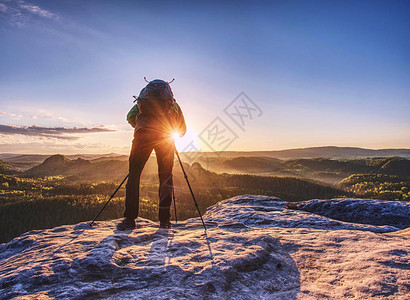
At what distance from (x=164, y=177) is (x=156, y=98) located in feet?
6.62

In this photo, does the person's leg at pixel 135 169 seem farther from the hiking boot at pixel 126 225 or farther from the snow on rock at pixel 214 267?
the snow on rock at pixel 214 267

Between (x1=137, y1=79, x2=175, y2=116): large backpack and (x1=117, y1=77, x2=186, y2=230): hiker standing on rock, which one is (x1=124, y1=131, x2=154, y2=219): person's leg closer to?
(x1=117, y1=77, x2=186, y2=230): hiker standing on rock

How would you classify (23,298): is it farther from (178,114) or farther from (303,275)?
(178,114)

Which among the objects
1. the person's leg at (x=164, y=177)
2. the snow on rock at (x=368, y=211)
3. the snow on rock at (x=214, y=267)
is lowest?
the snow on rock at (x=368, y=211)

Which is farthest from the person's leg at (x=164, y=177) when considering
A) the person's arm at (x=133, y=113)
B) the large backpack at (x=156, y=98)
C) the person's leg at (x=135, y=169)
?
the person's arm at (x=133, y=113)

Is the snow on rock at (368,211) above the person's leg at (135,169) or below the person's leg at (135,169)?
below

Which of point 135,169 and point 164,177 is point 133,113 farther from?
point 164,177

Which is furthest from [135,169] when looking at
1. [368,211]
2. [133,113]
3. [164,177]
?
[368,211]

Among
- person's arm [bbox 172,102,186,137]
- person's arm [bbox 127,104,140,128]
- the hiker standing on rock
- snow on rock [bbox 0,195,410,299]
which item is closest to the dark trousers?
the hiker standing on rock

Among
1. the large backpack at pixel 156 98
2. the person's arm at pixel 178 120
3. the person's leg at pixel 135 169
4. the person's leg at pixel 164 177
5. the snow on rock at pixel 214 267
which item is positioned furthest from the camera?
the person's arm at pixel 178 120

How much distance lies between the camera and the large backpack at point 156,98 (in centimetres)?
538

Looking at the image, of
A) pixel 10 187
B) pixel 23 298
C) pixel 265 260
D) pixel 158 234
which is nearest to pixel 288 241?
pixel 265 260

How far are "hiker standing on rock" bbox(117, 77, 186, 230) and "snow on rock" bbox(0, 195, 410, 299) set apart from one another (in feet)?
3.92

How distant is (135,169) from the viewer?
17.4 ft
